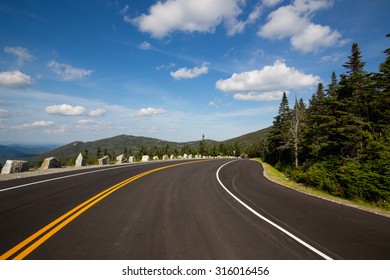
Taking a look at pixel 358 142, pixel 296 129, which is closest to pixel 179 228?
pixel 358 142

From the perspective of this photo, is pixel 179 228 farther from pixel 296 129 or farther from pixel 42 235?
pixel 296 129

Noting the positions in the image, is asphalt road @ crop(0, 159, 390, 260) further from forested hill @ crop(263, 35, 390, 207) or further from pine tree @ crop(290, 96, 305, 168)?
pine tree @ crop(290, 96, 305, 168)

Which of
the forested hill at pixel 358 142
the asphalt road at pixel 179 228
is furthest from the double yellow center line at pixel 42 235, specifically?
the forested hill at pixel 358 142

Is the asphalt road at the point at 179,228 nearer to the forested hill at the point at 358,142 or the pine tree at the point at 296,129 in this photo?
the forested hill at the point at 358,142

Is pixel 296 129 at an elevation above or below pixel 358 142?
above

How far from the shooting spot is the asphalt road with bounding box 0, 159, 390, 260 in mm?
4184

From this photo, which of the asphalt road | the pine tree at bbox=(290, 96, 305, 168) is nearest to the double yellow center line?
the asphalt road

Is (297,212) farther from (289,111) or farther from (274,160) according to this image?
(274,160)

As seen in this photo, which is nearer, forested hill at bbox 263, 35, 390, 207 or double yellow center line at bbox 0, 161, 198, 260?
double yellow center line at bbox 0, 161, 198, 260

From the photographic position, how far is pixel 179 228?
5.34 meters

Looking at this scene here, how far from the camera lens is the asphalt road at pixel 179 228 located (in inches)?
165

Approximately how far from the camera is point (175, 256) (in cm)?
400
